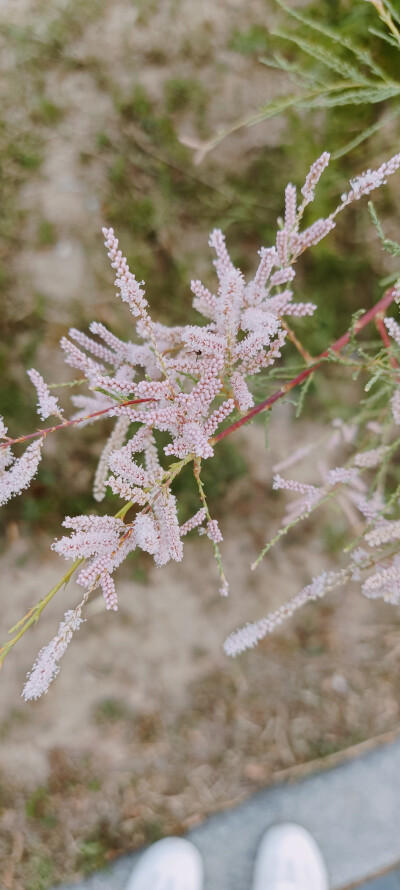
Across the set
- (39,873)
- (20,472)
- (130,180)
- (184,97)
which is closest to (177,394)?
(20,472)

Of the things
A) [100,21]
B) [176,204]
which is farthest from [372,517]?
[100,21]

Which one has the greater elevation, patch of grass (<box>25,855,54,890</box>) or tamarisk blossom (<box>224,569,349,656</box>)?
tamarisk blossom (<box>224,569,349,656</box>)

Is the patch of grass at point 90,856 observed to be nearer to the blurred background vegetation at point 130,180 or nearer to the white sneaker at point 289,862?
the white sneaker at point 289,862

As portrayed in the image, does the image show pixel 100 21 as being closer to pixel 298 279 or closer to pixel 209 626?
pixel 298 279

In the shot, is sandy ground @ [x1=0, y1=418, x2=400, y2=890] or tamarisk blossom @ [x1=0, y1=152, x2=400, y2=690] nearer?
tamarisk blossom @ [x1=0, y1=152, x2=400, y2=690]

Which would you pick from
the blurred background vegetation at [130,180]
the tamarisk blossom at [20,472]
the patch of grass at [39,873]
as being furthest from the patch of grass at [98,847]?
the tamarisk blossom at [20,472]

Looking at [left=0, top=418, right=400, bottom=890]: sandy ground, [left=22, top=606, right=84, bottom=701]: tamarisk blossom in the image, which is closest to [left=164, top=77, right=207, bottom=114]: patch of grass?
[left=0, top=418, right=400, bottom=890]: sandy ground

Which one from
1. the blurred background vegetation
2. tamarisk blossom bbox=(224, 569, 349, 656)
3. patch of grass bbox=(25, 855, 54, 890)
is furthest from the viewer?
patch of grass bbox=(25, 855, 54, 890)

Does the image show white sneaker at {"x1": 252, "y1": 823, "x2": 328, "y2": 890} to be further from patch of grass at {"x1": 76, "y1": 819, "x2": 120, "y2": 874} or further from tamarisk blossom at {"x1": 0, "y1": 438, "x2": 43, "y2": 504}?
tamarisk blossom at {"x1": 0, "y1": 438, "x2": 43, "y2": 504}
